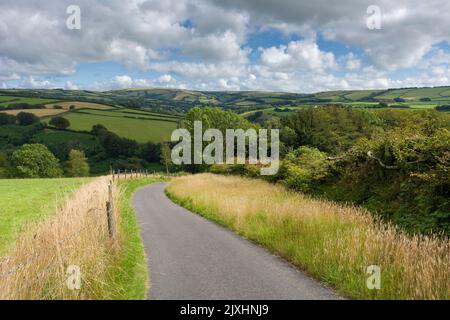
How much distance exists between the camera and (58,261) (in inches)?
281

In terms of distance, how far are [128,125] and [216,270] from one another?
125012mm

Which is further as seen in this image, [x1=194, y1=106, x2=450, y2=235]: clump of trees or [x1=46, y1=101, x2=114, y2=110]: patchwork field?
[x1=46, y1=101, x2=114, y2=110]: patchwork field

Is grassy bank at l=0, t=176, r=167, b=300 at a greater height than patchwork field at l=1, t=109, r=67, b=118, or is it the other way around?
patchwork field at l=1, t=109, r=67, b=118

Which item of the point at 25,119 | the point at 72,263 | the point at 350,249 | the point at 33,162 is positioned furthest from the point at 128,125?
the point at 350,249

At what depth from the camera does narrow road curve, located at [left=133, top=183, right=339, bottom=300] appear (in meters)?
Answer: 7.46

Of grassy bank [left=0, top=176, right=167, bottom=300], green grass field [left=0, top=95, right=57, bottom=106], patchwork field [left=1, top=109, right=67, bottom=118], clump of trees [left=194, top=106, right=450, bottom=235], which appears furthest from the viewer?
green grass field [left=0, top=95, right=57, bottom=106]

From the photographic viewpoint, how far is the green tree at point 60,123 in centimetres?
12194

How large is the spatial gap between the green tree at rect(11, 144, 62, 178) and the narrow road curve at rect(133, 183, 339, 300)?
84391 millimetres

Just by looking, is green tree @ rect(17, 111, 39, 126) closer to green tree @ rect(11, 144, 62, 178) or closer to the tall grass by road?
green tree @ rect(11, 144, 62, 178)

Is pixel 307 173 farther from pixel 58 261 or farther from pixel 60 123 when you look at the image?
pixel 60 123

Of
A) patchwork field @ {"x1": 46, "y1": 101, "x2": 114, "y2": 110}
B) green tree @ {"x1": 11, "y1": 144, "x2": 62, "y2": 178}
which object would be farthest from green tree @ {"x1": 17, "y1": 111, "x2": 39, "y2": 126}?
green tree @ {"x1": 11, "y1": 144, "x2": 62, "y2": 178}
